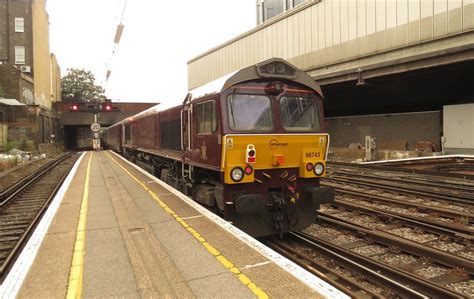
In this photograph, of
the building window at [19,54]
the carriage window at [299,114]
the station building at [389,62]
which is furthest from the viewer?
the building window at [19,54]

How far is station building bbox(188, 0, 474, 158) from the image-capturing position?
16859mm

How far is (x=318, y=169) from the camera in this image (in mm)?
7398

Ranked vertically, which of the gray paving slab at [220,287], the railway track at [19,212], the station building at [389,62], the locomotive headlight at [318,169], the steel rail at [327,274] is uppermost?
the station building at [389,62]

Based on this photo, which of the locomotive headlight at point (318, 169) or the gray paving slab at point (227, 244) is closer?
the gray paving slab at point (227, 244)

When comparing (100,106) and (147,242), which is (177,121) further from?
(100,106)

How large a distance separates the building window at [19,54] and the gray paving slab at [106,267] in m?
45.0

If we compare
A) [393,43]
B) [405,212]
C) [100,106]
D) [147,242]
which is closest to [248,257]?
[147,242]

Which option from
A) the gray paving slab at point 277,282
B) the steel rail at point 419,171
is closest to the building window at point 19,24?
the steel rail at point 419,171

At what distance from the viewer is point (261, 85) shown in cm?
698

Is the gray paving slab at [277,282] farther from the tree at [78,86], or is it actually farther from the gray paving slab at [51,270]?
the tree at [78,86]

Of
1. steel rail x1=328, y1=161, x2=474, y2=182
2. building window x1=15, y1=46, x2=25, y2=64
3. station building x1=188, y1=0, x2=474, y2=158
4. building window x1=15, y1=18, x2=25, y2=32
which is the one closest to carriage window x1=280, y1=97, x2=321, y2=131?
steel rail x1=328, y1=161, x2=474, y2=182

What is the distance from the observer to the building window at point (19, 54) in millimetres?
43406

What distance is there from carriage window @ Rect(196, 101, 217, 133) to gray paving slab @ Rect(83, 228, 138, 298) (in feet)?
→ 8.19

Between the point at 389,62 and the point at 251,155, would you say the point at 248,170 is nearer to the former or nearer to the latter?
the point at 251,155
